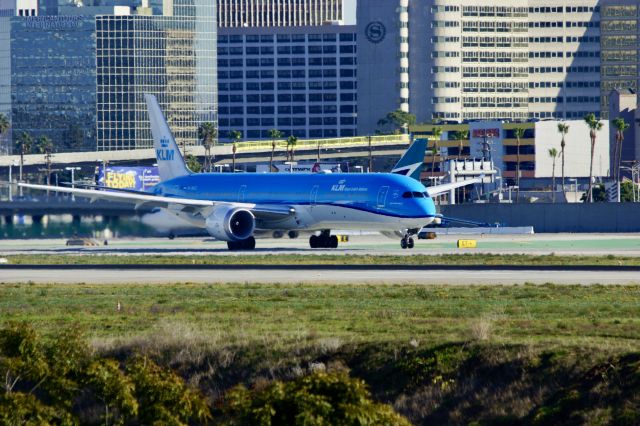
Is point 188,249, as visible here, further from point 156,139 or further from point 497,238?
point 497,238

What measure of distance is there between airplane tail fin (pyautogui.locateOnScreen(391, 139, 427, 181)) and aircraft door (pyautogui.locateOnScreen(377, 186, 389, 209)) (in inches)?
1532

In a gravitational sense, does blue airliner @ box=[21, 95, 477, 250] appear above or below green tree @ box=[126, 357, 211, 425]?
above

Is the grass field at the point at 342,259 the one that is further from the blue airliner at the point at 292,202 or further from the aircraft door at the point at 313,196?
the aircraft door at the point at 313,196

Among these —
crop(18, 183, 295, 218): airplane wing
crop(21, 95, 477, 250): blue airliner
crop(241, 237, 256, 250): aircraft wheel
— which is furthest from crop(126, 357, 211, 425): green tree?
crop(241, 237, 256, 250): aircraft wheel

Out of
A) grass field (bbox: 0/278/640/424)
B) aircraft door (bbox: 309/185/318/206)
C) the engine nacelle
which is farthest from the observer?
the engine nacelle

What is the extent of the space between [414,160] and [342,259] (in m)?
51.8

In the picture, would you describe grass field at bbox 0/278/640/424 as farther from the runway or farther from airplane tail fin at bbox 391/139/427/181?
airplane tail fin at bbox 391/139/427/181

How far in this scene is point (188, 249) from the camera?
283 ft

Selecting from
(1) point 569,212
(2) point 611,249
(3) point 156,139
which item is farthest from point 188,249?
(1) point 569,212

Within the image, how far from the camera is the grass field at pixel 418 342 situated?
29406mm

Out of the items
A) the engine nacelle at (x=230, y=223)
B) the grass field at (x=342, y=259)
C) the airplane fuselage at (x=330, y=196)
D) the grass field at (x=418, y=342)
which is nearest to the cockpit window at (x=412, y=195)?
the airplane fuselage at (x=330, y=196)

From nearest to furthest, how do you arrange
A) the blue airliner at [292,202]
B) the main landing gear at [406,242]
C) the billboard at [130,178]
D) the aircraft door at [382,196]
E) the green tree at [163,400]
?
the green tree at [163,400], the aircraft door at [382,196], the blue airliner at [292,202], the main landing gear at [406,242], the billboard at [130,178]

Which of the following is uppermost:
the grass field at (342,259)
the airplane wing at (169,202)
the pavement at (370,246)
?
the airplane wing at (169,202)

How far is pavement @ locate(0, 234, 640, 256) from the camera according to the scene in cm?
8062
